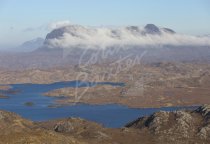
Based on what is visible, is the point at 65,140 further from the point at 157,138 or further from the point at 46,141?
the point at 157,138

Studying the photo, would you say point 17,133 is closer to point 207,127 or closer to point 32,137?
point 32,137

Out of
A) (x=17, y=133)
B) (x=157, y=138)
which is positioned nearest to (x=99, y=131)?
(x=157, y=138)

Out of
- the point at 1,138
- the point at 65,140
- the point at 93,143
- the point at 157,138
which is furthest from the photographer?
the point at 157,138

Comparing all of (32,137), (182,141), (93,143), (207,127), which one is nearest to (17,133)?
(32,137)

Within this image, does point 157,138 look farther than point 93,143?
Yes

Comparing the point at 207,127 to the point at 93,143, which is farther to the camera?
the point at 207,127

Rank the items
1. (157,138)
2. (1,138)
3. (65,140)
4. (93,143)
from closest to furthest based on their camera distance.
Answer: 1. (1,138)
2. (65,140)
3. (93,143)
4. (157,138)

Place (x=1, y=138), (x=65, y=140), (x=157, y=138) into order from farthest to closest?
(x=157, y=138) → (x=65, y=140) → (x=1, y=138)

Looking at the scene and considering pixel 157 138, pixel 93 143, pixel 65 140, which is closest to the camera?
pixel 65 140

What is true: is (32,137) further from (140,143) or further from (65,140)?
(140,143)
